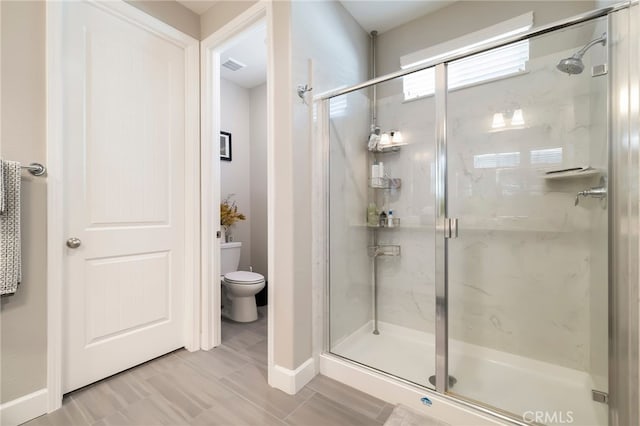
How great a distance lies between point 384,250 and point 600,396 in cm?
146

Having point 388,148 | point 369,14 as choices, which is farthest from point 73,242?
point 369,14

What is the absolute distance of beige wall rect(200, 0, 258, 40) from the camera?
1.91 metres

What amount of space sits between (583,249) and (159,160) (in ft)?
9.23

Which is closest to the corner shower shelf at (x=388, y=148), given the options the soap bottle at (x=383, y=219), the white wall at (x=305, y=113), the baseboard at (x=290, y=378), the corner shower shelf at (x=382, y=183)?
the corner shower shelf at (x=382, y=183)

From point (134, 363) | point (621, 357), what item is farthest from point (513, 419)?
point (134, 363)

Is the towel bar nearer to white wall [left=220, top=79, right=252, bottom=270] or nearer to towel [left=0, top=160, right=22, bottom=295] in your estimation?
towel [left=0, top=160, right=22, bottom=295]

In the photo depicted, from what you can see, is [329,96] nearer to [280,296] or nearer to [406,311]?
[280,296]

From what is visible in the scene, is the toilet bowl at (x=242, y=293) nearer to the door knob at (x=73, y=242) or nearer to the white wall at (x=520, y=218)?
the door knob at (x=73, y=242)

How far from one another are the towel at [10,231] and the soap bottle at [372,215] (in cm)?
Result: 210

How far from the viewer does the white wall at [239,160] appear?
338 centimetres

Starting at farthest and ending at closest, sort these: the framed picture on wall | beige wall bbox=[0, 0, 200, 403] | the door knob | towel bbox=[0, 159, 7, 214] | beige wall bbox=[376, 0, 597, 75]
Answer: the framed picture on wall < beige wall bbox=[376, 0, 597, 75] < the door knob < beige wall bbox=[0, 0, 200, 403] < towel bbox=[0, 159, 7, 214]

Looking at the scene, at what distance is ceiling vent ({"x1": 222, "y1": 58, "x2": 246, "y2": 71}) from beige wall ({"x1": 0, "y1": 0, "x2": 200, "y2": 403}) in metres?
1.64

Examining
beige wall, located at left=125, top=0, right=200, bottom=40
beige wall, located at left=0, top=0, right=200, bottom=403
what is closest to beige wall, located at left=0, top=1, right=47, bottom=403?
beige wall, located at left=0, top=0, right=200, bottom=403

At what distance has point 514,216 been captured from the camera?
1.93 m
